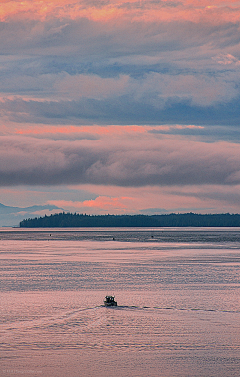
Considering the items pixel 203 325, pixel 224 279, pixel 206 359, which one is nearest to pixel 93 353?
pixel 206 359

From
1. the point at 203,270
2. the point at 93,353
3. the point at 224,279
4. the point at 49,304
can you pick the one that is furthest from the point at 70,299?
the point at 203,270

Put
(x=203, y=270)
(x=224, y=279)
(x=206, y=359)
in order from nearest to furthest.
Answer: (x=206, y=359) < (x=224, y=279) < (x=203, y=270)

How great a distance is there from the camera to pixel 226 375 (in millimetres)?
21188

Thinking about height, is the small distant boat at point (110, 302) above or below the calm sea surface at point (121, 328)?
above

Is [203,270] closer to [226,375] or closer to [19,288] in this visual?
[19,288]

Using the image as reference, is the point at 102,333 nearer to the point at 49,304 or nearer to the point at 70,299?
the point at 49,304

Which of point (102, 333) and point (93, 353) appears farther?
point (102, 333)

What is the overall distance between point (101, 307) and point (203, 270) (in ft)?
115

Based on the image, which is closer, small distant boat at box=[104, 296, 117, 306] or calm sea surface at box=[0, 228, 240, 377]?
calm sea surface at box=[0, 228, 240, 377]

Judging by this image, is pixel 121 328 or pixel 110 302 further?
pixel 110 302

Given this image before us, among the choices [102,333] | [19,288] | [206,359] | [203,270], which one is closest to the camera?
[206,359]

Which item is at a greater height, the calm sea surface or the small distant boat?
the small distant boat

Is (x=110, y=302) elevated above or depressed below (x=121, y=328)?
above

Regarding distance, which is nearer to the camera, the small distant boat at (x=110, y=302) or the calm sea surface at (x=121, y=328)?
the calm sea surface at (x=121, y=328)
